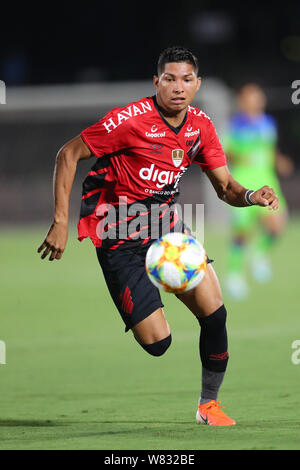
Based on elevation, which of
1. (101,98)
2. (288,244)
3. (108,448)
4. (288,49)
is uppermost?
(288,49)

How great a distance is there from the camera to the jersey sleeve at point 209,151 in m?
6.04

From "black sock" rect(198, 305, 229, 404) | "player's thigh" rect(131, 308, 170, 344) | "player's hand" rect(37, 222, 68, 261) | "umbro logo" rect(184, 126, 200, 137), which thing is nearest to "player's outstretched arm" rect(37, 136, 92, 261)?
"player's hand" rect(37, 222, 68, 261)

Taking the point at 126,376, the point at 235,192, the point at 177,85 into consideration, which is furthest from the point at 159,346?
the point at 126,376

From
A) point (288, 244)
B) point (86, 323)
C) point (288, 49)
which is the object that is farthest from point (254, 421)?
point (288, 49)

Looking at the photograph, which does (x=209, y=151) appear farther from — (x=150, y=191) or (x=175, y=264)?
(x=175, y=264)

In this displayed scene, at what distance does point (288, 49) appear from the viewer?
92.2ft

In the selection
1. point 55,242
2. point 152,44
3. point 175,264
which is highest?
point 152,44

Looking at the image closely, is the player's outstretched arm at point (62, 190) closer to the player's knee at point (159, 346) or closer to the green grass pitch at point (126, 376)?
the player's knee at point (159, 346)

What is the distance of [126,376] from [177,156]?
222cm

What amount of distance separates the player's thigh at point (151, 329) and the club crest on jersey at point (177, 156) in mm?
910

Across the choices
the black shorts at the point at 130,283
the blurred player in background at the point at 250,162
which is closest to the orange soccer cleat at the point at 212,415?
the black shorts at the point at 130,283

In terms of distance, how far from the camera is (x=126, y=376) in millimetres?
7457

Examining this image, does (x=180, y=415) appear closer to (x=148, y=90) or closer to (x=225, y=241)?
(x=225, y=241)

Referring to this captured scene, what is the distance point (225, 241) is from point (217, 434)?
13.3 meters
